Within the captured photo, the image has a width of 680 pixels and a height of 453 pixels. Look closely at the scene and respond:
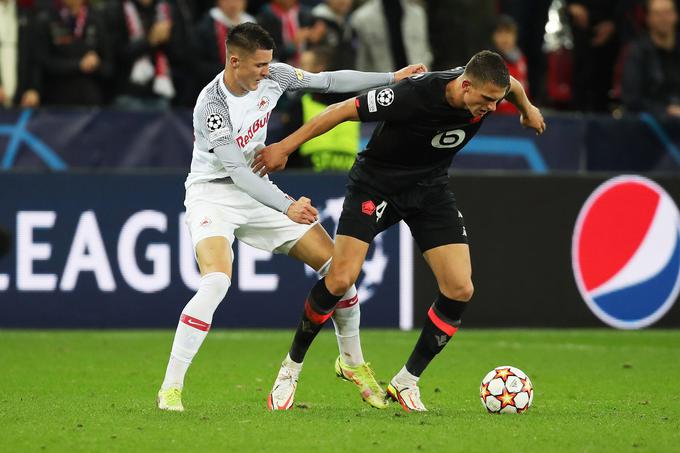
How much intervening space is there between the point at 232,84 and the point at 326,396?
2.14m

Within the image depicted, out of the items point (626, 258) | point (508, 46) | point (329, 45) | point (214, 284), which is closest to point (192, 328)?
point (214, 284)

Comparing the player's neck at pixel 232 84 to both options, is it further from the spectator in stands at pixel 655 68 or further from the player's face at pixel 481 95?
the spectator in stands at pixel 655 68

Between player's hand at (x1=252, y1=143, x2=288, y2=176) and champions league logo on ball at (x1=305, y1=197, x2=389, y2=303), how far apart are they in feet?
14.6

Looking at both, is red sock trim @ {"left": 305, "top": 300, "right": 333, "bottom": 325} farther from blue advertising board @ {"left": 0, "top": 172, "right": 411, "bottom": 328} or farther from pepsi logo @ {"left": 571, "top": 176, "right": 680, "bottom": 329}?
pepsi logo @ {"left": 571, "top": 176, "right": 680, "bottom": 329}

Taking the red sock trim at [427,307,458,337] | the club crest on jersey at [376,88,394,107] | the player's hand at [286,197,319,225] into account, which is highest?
the club crest on jersey at [376,88,394,107]

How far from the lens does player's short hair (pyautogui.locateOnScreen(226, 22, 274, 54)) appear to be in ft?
24.4

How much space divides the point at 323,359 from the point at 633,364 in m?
2.38

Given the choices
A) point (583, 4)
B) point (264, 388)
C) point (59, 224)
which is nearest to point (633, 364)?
point (264, 388)

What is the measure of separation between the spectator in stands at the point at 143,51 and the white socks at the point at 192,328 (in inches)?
254

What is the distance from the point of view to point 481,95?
730 centimetres

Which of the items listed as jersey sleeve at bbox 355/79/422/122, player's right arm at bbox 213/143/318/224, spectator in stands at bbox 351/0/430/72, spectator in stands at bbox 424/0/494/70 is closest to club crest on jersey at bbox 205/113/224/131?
player's right arm at bbox 213/143/318/224

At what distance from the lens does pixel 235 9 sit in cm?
1328

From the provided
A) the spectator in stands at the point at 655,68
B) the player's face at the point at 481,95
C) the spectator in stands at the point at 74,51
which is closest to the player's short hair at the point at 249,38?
the player's face at the point at 481,95

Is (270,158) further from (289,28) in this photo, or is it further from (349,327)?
(289,28)
